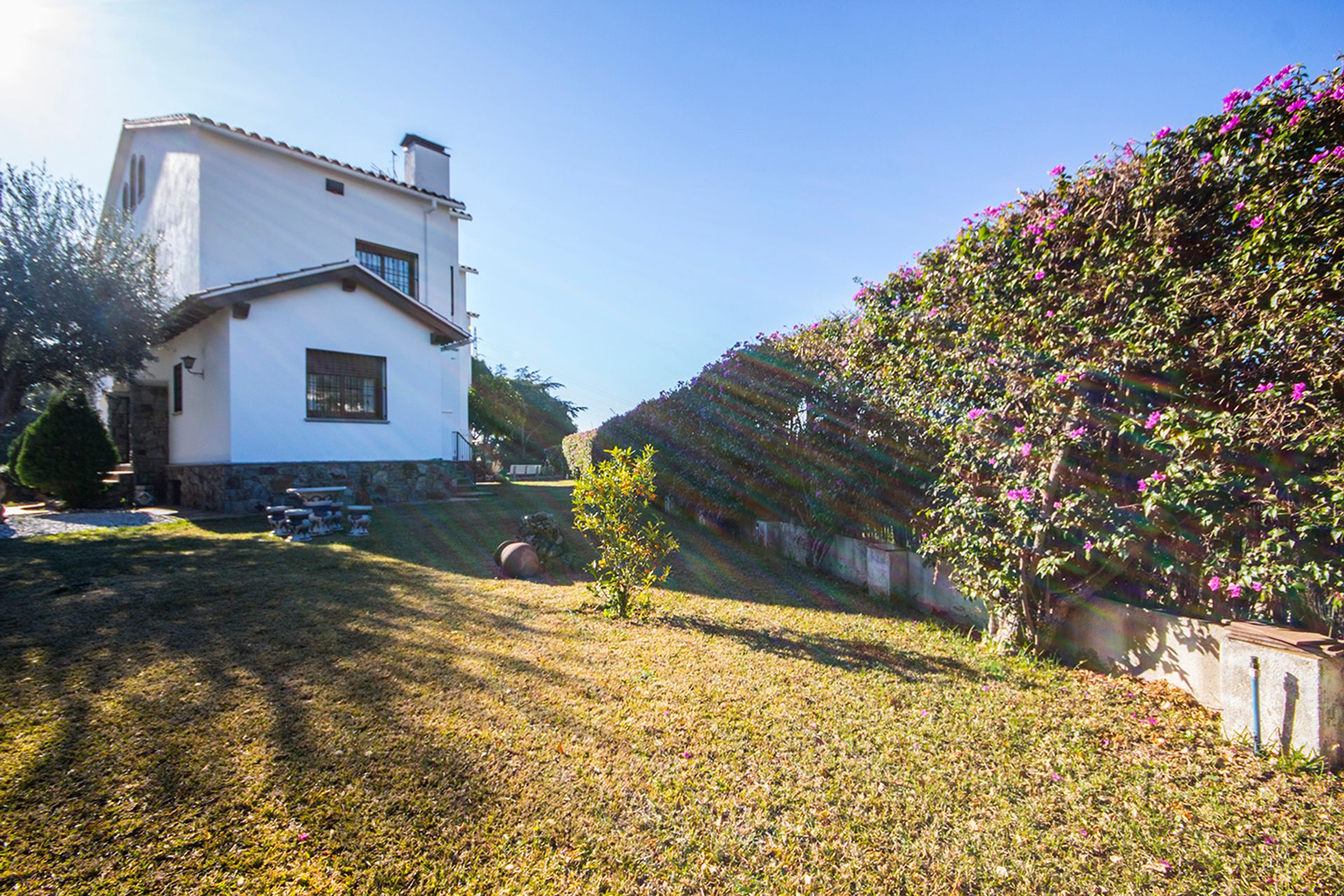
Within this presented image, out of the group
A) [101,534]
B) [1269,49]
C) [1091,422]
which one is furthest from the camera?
[101,534]

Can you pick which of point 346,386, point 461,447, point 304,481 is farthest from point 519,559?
point 461,447

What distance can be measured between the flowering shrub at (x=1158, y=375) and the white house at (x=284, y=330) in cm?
1104

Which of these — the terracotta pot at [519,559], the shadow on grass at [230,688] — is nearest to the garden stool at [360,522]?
the shadow on grass at [230,688]

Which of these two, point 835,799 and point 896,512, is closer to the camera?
point 835,799

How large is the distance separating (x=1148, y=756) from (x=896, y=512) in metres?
3.44

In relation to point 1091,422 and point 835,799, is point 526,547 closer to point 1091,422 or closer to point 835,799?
point 835,799

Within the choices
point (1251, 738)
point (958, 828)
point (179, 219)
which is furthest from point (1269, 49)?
point (179, 219)

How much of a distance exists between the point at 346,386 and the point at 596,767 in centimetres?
1157

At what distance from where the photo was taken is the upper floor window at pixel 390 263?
52.0ft

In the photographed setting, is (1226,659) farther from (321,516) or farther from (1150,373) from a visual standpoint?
(321,516)

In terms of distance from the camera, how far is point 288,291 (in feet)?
36.6

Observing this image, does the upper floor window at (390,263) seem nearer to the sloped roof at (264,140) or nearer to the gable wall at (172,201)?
the sloped roof at (264,140)

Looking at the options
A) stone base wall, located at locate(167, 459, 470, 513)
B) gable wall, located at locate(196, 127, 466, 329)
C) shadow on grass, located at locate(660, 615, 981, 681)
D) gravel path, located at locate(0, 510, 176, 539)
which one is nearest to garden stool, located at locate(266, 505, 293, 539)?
stone base wall, located at locate(167, 459, 470, 513)

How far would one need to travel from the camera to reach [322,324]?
37.9 ft
